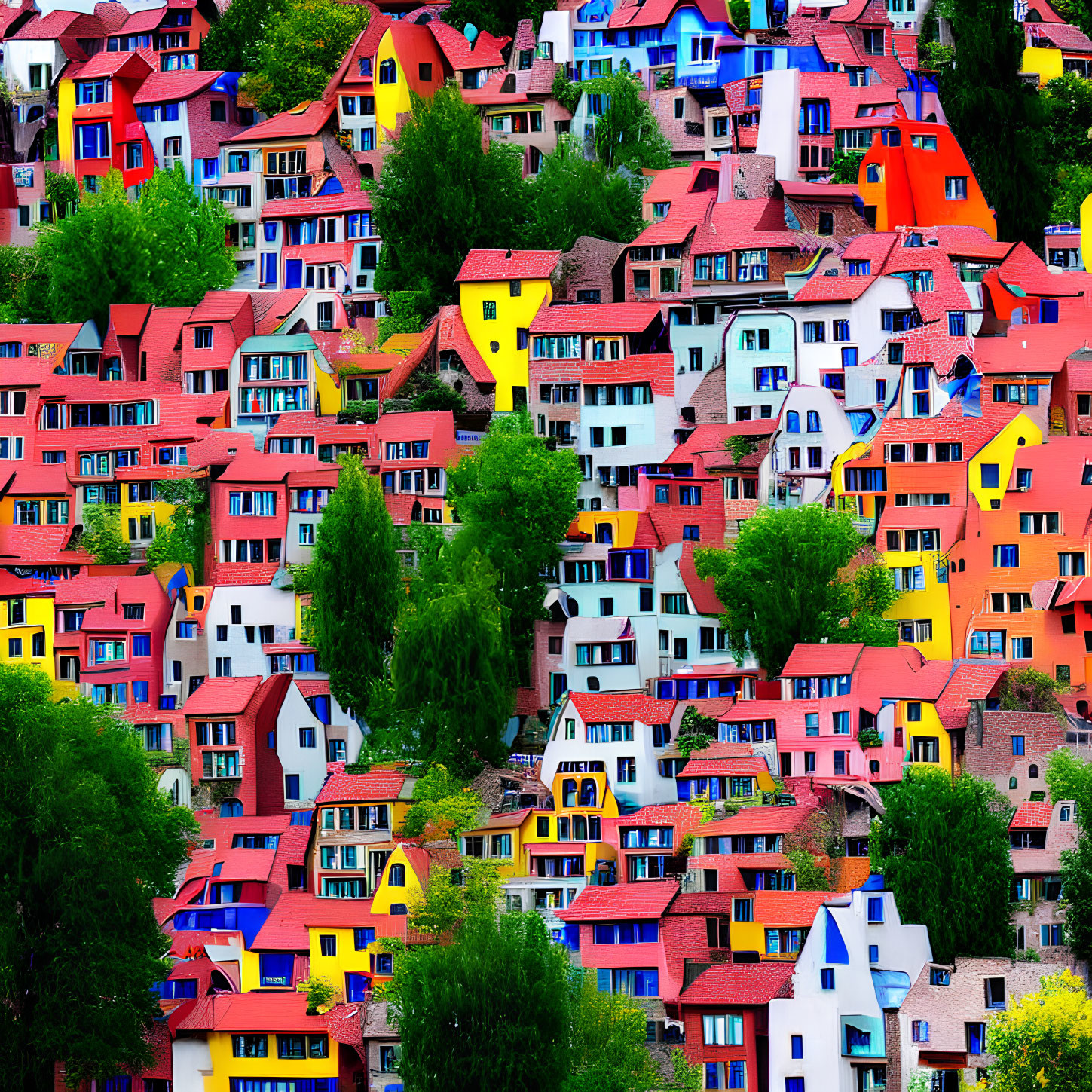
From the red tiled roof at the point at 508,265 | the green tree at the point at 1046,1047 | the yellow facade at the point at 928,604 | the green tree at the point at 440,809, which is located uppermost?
the red tiled roof at the point at 508,265

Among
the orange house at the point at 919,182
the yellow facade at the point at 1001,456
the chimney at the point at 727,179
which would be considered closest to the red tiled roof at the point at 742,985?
the yellow facade at the point at 1001,456

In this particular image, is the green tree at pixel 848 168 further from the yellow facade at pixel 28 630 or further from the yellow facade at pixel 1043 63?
the yellow facade at pixel 28 630

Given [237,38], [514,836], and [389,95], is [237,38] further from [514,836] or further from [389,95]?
[514,836]

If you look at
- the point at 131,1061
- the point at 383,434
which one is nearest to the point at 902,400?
the point at 383,434

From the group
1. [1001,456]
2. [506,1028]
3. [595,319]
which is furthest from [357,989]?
[595,319]

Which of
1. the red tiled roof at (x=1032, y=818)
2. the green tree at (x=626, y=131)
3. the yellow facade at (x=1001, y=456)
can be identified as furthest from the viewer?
the green tree at (x=626, y=131)

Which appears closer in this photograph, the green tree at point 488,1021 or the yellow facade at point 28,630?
the green tree at point 488,1021
